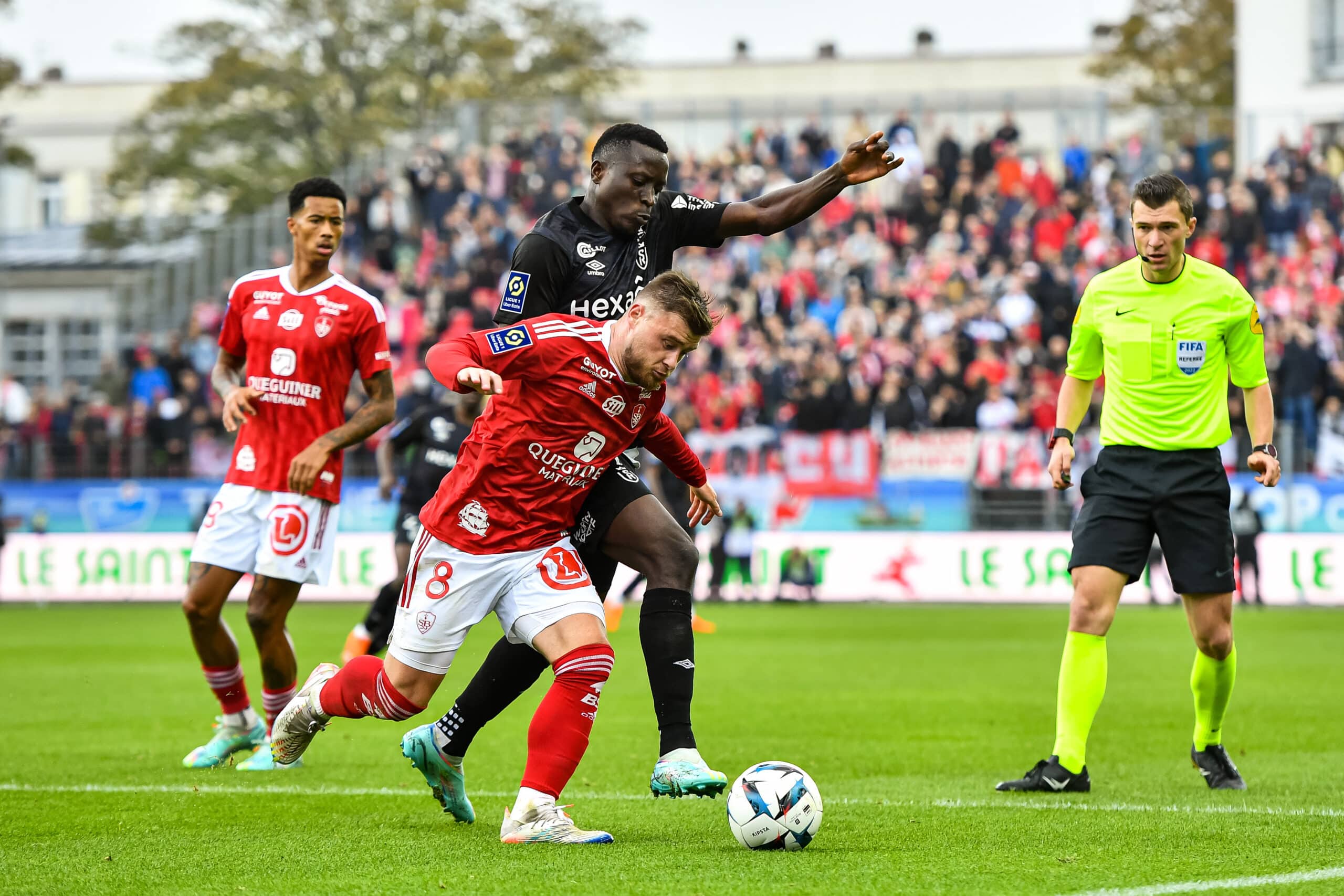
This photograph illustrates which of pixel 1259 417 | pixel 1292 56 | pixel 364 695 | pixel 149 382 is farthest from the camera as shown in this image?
pixel 1292 56

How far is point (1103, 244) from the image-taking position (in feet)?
88.2

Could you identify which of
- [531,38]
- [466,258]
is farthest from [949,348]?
[531,38]

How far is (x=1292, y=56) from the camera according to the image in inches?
1497

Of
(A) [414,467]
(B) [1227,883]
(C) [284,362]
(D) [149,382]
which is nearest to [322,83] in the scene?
(D) [149,382]

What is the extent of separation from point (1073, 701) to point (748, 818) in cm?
221

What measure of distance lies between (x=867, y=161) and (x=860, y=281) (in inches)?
828

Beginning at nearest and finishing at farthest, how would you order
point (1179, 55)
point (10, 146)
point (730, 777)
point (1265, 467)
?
point (1265, 467)
point (730, 777)
point (10, 146)
point (1179, 55)

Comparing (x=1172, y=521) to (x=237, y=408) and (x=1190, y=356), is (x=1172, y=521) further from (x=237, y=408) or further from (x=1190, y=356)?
(x=237, y=408)

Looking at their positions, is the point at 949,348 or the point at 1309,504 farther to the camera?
the point at 949,348

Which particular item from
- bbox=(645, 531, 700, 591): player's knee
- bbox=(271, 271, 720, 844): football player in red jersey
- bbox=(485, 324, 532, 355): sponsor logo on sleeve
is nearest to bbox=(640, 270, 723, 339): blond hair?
bbox=(271, 271, 720, 844): football player in red jersey

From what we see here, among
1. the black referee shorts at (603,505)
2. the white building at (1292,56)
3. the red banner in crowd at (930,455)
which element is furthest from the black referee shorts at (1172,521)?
the white building at (1292,56)

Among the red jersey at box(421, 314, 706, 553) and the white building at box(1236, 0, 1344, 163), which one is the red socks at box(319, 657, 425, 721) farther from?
the white building at box(1236, 0, 1344, 163)

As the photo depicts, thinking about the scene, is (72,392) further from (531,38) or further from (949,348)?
(531,38)

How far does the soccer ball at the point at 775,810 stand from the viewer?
5758 mm
